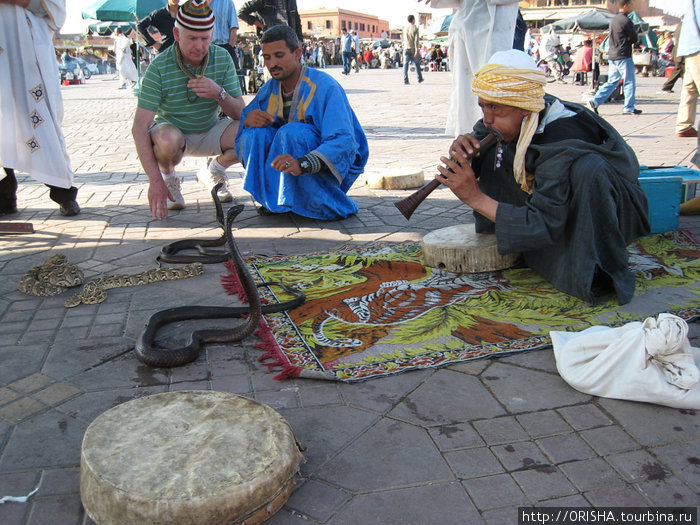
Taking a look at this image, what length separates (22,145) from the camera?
438cm

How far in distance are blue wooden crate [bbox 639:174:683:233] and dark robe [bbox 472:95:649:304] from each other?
2.08 ft

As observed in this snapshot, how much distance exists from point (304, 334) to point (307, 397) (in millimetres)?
486

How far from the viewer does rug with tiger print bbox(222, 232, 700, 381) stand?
246cm

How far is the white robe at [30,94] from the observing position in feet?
14.1

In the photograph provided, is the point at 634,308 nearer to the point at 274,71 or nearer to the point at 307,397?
the point at 307,397

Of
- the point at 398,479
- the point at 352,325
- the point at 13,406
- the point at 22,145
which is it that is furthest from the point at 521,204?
the point at 22,145

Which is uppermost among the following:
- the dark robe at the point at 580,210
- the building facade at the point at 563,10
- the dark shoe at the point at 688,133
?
the building facade at the point at 563,10

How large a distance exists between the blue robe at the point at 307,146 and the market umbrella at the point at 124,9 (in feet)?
25.0

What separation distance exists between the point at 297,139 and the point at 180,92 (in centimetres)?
95

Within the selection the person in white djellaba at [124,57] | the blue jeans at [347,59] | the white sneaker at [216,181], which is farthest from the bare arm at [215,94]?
the blue jeans at [347,59]

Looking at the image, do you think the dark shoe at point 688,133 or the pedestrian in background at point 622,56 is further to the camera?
the pedestrian in background at point 622,56

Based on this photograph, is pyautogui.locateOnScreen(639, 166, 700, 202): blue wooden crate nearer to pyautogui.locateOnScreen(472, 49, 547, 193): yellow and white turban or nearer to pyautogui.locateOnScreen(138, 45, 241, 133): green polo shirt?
pyautogui.locateOnScreen(472, 49, 547, 193): yellow and white turban

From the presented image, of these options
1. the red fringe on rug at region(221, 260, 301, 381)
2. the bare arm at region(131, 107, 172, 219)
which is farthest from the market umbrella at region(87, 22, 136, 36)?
the red fringe on rug at region(221, 260, 301, 381)

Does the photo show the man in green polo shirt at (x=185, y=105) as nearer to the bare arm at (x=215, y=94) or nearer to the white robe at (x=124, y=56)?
the bare arm at (x=215, y=94)
